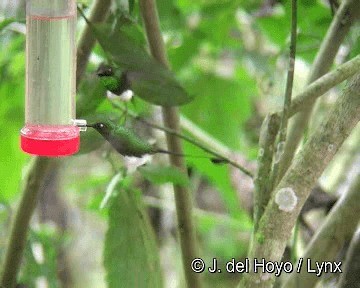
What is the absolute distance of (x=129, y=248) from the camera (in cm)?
55

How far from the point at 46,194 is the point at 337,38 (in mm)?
1234

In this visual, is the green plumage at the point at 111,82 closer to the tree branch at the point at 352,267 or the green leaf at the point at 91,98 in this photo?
the green leaf at the point at 91,98

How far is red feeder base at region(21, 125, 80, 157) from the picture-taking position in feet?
1.42

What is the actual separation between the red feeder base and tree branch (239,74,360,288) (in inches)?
4.9

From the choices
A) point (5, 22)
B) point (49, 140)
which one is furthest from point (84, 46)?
point (49, 140)

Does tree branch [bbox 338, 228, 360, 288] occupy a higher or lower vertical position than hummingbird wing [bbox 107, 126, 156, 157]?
lower

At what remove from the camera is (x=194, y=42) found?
0.84 metres

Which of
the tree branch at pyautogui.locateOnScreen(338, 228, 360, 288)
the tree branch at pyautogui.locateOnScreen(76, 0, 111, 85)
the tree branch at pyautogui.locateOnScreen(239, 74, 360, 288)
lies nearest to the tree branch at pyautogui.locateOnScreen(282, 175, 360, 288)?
the tree branch at pyautogui.locateOnScreen(338, 228, 360, 288)

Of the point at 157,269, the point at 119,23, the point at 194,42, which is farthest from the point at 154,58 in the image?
the point at 194,42

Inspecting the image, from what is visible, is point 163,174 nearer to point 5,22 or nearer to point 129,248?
point 129,248

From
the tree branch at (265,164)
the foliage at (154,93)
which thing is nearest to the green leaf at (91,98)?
the foliage at (154,93)

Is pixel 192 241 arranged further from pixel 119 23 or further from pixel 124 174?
pixel 119 23

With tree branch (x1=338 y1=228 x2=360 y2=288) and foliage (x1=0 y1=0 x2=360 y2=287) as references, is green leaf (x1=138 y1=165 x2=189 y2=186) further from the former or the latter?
tree branch (x1=338 y1=228 x2=360 y2=288)

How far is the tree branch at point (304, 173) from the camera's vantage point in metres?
0.44
